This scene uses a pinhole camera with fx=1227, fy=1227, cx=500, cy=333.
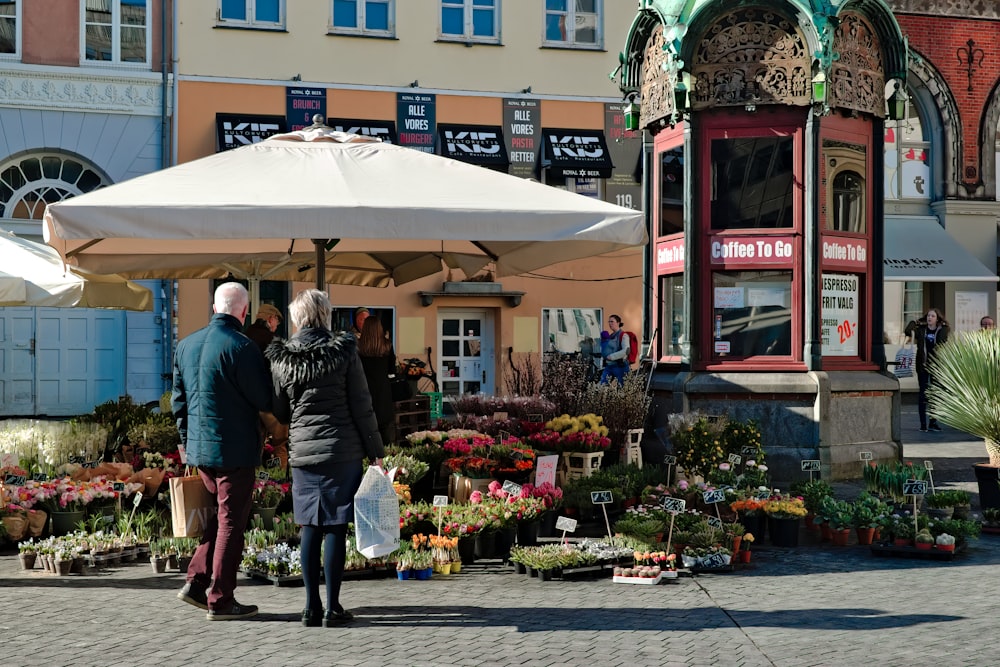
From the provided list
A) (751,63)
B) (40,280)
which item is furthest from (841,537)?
(40,280)

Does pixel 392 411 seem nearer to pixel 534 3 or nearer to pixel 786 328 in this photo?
pixel 786 328

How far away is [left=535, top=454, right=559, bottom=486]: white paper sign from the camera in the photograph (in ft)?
29.6

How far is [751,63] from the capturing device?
1200 centimetres

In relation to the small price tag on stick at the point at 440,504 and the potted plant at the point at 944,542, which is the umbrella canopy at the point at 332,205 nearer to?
the small price tag on stick at the point at 440,504

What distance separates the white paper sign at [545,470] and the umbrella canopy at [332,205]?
163 cm

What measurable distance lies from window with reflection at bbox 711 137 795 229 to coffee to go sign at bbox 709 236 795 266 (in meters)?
0.19

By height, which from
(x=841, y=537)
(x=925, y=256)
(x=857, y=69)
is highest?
(x=857, y=69)

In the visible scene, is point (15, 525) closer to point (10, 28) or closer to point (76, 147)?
point (76, 147)

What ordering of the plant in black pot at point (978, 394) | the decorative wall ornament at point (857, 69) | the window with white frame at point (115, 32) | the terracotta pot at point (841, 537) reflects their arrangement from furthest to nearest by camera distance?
the window with white frame at point (115, 32)
the decorative wall ornament at point (857, 69)
the plant in black pot at point (978, 394)
the terracotta pot at point (841, 537)

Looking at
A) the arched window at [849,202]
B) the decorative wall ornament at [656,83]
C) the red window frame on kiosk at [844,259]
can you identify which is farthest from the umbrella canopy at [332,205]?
the arched window at [849,202]

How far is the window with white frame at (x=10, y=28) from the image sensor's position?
21.3m

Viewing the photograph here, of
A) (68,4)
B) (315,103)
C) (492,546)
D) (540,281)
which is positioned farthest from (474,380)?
(492,546)

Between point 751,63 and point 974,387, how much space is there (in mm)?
3897

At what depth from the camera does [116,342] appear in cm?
2194
